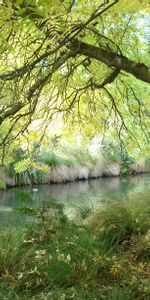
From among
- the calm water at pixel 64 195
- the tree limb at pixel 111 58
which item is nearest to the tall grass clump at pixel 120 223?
the tree limb at pixel 111 58

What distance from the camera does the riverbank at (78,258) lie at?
3432 millimetres

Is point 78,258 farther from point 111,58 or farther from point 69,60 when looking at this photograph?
point 69,60

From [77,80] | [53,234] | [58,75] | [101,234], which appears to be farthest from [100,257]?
[77,80]

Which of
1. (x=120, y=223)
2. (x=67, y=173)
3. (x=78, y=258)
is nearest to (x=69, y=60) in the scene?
(x=120, y=223)

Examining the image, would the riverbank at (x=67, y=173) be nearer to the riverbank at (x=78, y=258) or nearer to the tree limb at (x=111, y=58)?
the riverbank at (x=78, y=258)

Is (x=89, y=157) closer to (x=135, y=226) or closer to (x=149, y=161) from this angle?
(x=149, y=161)

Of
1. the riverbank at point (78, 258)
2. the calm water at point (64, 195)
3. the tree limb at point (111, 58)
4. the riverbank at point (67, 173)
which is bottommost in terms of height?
the riverbank at point (78, 258)

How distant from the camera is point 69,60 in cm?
525

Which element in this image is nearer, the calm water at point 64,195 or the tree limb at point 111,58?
the tree limb at point 111,58

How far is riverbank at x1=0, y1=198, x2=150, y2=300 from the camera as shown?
3.43 meters

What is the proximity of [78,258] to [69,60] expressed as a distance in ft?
8.00

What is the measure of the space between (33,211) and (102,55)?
1.88m

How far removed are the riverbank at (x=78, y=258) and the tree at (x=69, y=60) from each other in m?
1.08

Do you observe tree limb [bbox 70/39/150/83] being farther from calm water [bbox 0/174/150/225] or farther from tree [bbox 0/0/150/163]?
calm water [bbox 0/174/150/225]
